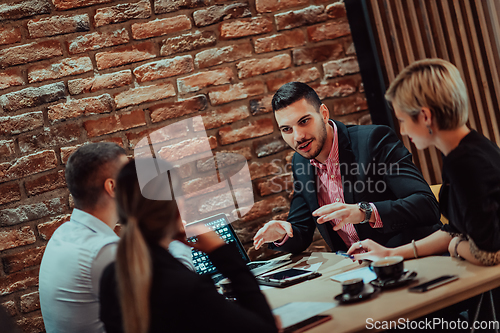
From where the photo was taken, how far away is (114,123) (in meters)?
2.12

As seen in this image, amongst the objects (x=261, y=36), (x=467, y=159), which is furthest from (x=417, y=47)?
(x=467, y=159)

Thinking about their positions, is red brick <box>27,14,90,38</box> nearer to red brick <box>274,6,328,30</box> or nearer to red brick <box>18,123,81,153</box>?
red brick <box>18,123,81,153</box>

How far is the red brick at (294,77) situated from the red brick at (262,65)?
0.05m

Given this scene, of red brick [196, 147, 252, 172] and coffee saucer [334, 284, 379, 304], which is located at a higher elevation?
red brick [196, 147, 252, 172]

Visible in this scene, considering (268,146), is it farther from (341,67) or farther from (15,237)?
(15,237)

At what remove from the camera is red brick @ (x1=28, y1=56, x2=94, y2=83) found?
2.04 meters

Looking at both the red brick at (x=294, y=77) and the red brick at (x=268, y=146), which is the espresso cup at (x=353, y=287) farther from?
the red brick at (x=294, y=77)

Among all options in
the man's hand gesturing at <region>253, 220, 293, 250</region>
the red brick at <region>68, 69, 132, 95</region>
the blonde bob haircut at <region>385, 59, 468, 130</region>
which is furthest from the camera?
the red brick at <region>68, 69, 132, 95</region>

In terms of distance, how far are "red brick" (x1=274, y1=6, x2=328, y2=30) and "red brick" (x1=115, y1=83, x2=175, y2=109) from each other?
26.7 inches

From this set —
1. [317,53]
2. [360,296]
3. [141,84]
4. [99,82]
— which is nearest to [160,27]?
[141,84]

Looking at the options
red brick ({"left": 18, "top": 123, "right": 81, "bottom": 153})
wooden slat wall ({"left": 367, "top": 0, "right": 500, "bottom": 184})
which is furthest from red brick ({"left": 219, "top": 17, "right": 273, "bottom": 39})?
red brick ({"left": 18, "top": 123, "right": 81, "bottom": 153})

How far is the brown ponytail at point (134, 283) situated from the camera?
0.95m

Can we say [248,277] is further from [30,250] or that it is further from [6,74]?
[6,74]

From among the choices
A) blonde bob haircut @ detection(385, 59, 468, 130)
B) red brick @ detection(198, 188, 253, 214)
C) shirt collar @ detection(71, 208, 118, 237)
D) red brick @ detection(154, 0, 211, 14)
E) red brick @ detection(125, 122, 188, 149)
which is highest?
red brick @ detection(154, 0, 211, 14)
